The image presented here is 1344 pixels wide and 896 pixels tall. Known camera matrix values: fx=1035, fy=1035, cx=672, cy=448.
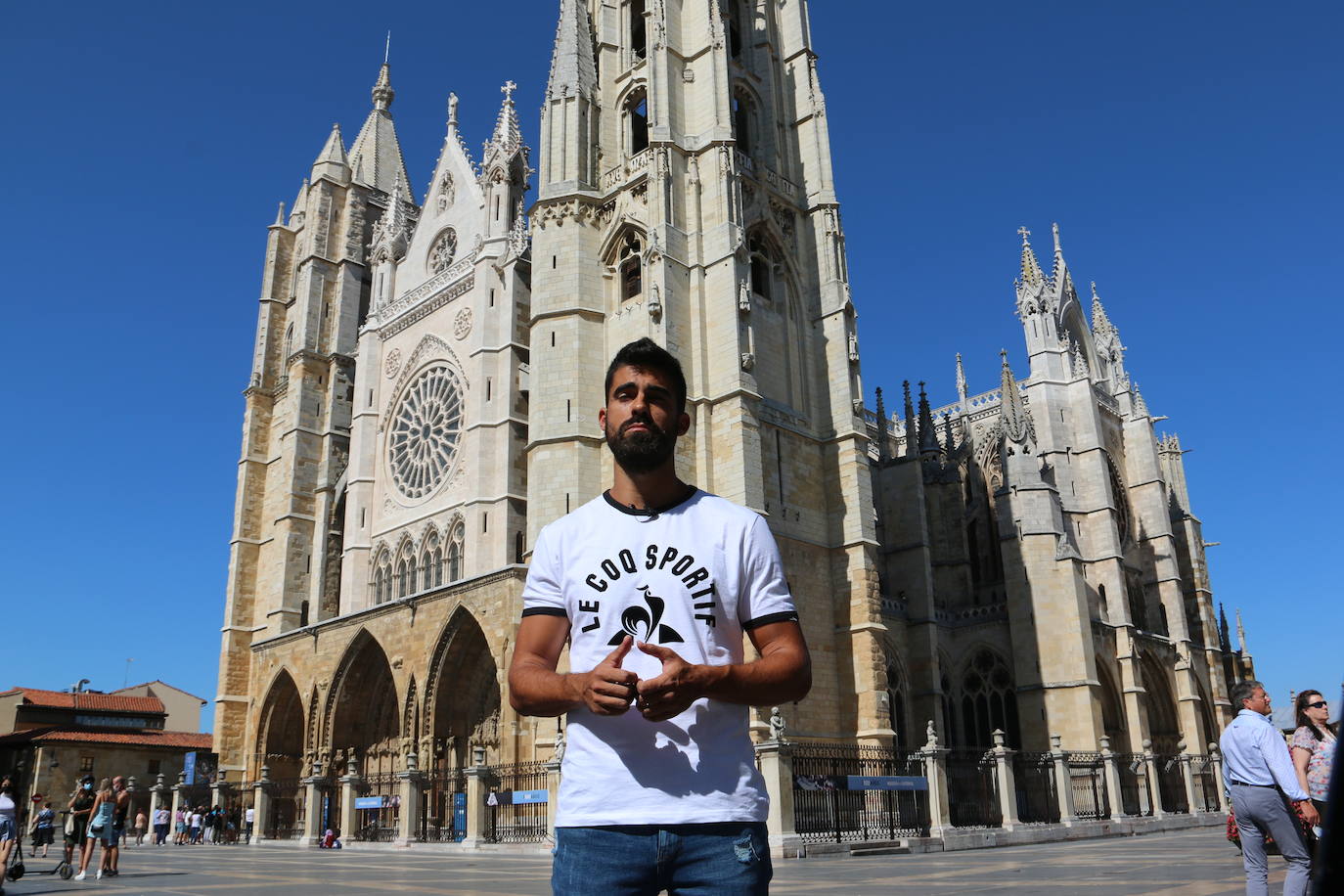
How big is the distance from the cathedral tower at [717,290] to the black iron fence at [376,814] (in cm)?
630

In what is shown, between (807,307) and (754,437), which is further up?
(807,307)

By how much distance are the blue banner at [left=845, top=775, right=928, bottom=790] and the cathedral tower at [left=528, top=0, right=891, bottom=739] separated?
340 cm

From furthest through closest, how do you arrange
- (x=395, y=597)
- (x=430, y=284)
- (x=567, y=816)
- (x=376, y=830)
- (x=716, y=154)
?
(x=430, y=284)
(x=395, y=597)
(x=716, y=154)
(x=376, y=830)
(x=567, y=816)

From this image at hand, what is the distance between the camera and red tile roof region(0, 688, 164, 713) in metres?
40.5

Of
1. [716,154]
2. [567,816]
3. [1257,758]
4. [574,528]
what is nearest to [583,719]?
[567,816]

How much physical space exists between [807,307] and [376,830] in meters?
15.1

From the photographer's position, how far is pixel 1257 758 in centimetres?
517

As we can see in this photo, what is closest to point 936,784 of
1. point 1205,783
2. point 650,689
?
point 1205,783

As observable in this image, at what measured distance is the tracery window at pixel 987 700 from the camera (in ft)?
88.9

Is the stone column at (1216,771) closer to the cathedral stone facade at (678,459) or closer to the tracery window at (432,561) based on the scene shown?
the cathedral stone facade at (678,459)

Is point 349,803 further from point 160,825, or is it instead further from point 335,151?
point 335,151

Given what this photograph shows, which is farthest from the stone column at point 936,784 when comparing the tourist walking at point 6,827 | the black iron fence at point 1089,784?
the tourist walking at point 6,827

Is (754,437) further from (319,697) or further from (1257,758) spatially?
(1257,758)

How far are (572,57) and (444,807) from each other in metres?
17.8
